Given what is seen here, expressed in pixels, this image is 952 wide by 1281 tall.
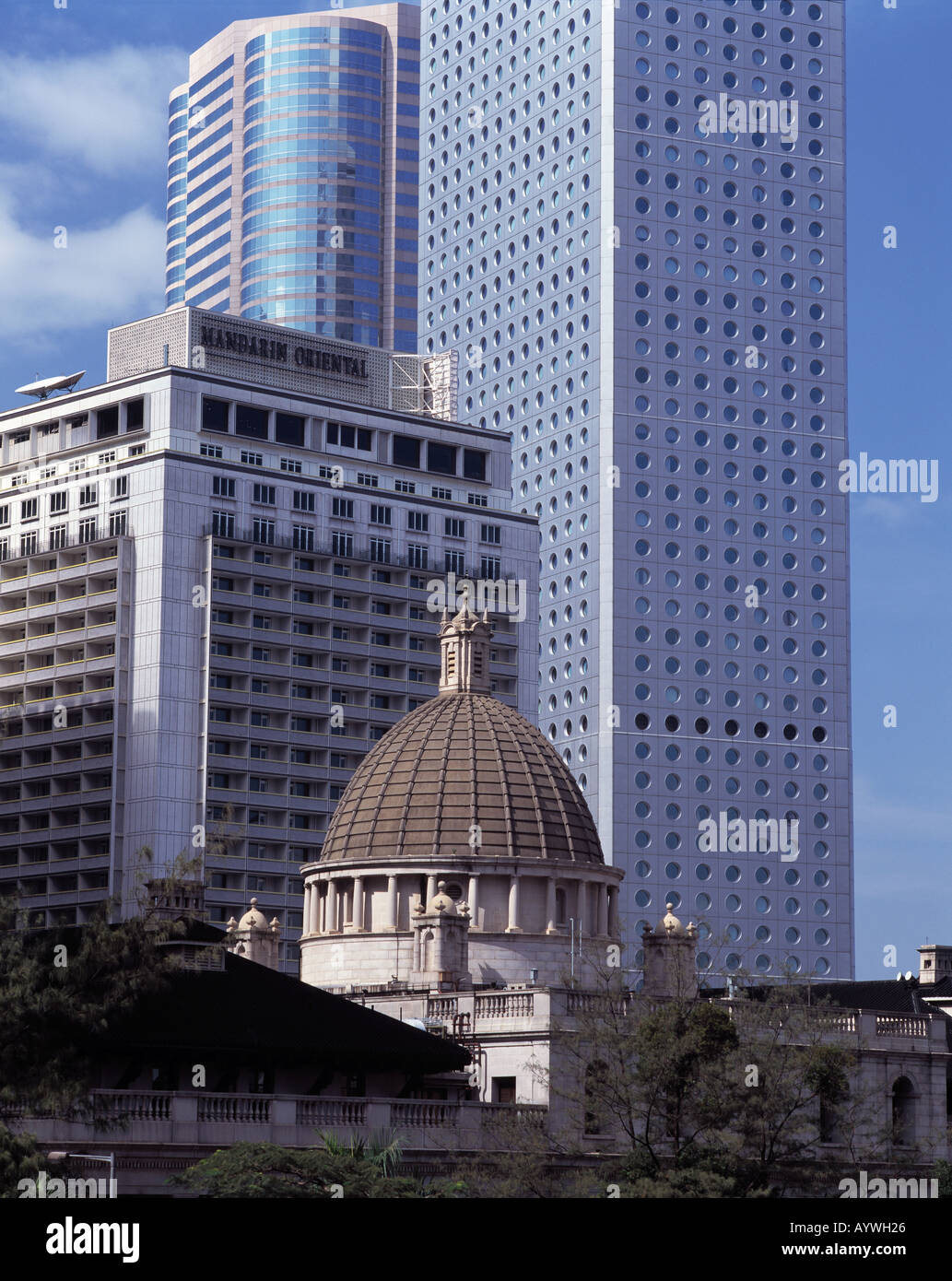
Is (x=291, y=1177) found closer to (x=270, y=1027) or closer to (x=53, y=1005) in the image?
(x=53, y=1005)

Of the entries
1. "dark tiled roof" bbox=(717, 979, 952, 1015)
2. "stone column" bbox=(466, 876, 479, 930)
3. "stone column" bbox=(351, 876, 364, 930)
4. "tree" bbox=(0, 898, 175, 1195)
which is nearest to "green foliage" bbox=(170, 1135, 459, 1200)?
"tree" bbox=(0, 898, 175, 1195)

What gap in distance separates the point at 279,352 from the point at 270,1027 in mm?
111662

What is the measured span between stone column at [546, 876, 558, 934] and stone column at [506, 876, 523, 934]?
57.4 inches

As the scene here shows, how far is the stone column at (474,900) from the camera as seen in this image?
111m

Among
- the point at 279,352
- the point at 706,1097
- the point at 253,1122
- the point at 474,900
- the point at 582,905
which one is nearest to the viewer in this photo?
the point at 706,1097

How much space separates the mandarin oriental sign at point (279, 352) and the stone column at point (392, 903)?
78.6 meters

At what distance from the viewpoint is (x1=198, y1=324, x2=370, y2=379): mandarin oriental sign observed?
18338cm

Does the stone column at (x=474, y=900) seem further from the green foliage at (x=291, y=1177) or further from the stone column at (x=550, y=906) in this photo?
the green foliage at (x=291, y=1177)

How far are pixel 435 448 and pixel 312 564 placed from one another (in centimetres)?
1887

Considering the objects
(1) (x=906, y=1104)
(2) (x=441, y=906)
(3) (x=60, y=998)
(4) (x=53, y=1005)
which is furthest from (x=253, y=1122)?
(1) (x=906, y=1104)

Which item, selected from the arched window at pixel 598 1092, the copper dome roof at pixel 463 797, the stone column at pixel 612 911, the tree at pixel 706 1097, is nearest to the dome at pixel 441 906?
the copper dome roof at pixel 463 797

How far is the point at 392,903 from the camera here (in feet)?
368
